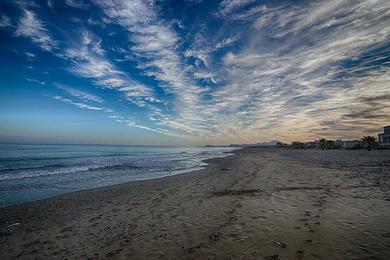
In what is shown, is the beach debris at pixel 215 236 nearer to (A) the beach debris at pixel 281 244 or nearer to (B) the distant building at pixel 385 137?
(A) the beach debris at pixel 281 244

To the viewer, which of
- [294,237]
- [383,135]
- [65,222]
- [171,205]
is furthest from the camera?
[383,135]

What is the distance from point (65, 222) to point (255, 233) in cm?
681

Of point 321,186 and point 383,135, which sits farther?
point 383,135

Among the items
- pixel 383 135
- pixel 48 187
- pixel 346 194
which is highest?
pixel 383 135

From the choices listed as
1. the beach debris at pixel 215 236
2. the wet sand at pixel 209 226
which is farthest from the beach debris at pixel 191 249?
the beach debris at pixel 215 236

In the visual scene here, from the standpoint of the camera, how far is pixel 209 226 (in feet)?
21.3

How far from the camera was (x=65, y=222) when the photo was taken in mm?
7648

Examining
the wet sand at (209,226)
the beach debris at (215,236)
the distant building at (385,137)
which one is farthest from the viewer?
the distant building at (385,137)

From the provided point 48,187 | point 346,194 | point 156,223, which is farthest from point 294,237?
point 48,187

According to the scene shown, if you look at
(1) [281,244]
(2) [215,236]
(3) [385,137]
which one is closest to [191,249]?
(2) [215,236]

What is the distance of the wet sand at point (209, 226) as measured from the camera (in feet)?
16.2

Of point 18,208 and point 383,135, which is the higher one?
point 383,135

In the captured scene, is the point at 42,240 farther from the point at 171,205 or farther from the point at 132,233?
the point at 171,205

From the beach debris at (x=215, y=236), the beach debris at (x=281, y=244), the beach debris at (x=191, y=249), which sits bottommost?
the beach debris at (x=191, y=249)
